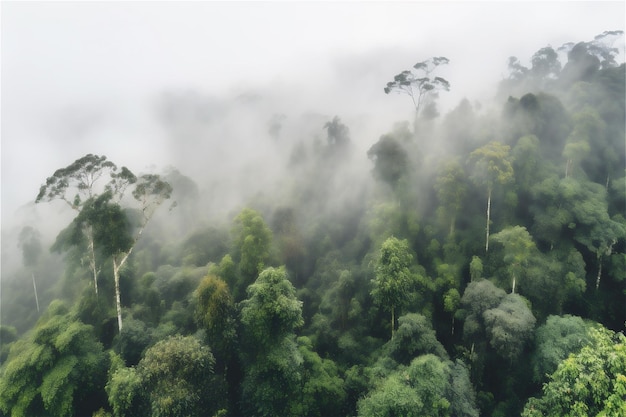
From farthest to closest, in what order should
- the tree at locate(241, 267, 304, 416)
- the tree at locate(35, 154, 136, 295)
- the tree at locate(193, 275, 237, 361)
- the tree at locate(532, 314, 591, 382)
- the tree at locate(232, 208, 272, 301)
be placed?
the tree at locate(232, 208, 272, 301) < the tree at locate(35, 154, 136, 295) < the tree at locate(193, 275, 237, 361) < the tree at locate(241, 267, 304, 416) < the tree at locate(532, 314, 591, 382)

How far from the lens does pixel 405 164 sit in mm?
29953

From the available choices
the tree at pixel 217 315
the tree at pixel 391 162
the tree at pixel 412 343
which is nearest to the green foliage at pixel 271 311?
the tree at pixel 217 315

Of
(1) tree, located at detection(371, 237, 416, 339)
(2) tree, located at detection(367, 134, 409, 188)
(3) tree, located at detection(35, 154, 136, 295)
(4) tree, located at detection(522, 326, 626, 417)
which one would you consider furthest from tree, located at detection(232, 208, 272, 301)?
(4) tree, located at detection(522, 326, 626, 417)

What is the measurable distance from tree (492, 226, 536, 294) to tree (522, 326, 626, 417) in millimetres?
10212

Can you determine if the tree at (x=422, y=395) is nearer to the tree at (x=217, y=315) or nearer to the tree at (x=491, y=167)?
the tree at (x=217, y=315)

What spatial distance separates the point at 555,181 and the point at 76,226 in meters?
34.5

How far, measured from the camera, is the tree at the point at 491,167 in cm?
2652

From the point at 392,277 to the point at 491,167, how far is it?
12.0 m

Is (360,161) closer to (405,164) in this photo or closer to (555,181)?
(405,164)

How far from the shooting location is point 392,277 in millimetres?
21703

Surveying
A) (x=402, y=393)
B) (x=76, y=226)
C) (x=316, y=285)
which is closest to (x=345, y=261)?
(x=316, y=285)

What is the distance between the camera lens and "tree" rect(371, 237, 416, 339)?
21547 millimetres

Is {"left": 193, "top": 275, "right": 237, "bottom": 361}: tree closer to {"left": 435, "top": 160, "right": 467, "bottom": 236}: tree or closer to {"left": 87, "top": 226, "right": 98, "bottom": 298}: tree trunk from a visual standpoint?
{"left": 87, "top": 226, "right": 98, "bottom": 298}: tree trunk

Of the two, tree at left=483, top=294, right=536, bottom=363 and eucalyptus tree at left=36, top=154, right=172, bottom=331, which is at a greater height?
eucalyptus tree at left=36, top=154, right=172, bottom=331
